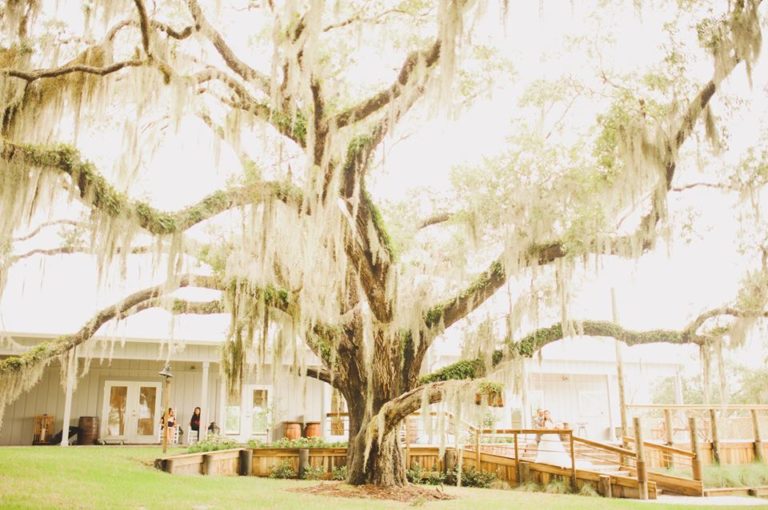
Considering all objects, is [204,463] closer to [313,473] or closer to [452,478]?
[313,473]

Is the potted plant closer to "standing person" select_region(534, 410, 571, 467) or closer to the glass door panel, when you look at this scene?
"standing person" select_region(534, 410, 571, 467)

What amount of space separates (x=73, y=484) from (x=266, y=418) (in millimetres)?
11124

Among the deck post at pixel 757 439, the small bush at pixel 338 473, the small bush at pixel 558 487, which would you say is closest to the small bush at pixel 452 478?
the small bush at pixel 338 473

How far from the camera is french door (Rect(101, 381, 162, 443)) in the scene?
19453 millimetres

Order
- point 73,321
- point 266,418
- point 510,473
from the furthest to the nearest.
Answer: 1. point 266,418
2. point 73,321
3. point 510,473

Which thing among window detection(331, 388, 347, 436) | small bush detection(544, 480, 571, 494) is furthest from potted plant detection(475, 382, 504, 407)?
window detection(331, 388, 347, 436)

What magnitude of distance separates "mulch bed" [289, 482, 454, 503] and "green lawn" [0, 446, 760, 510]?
0.42 m

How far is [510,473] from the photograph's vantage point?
13977 millimetres

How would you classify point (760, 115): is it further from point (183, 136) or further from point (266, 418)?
point (266, 418)

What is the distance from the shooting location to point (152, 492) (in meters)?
8.99

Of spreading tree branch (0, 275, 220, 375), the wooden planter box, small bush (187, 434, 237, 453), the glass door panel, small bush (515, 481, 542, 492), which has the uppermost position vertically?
spreading tree branch (0, 275, 220, 375)

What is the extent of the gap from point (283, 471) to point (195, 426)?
17.8 feet

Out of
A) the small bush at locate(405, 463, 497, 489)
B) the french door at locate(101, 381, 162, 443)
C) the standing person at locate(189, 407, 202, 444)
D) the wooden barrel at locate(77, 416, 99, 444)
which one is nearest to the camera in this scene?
the small bush at locate(405, 463, 497, 489)

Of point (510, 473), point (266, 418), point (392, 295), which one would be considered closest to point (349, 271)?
point (392, 295)
